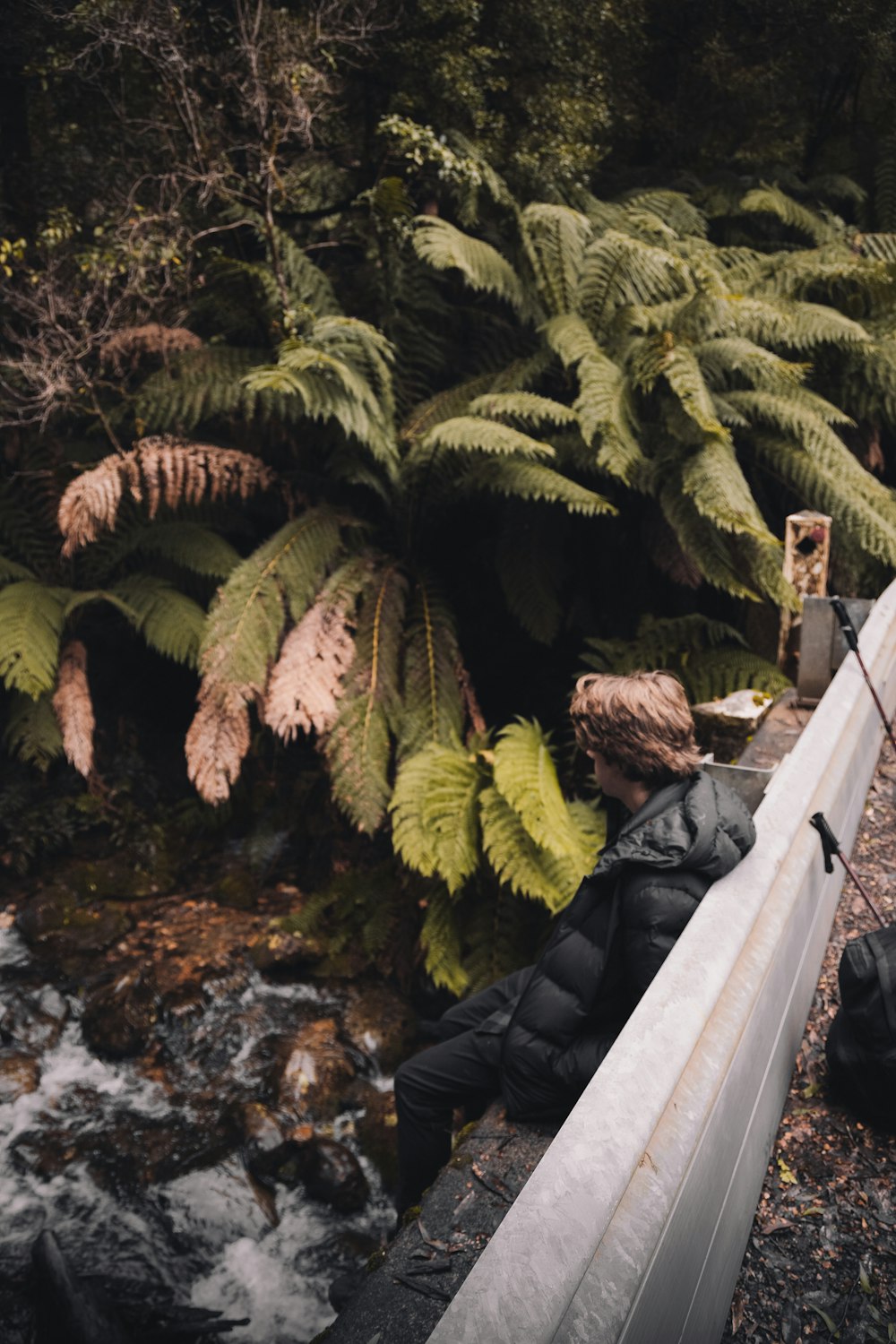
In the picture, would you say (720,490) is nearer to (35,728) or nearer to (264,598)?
(264,598)

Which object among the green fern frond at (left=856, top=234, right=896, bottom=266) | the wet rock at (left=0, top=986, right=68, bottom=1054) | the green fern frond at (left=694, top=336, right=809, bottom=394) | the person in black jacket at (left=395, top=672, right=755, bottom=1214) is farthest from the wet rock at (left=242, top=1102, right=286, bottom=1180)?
the green fern frond at (left=856, top=234, right=896, bottom=266)

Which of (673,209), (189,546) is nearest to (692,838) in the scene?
(189,546)

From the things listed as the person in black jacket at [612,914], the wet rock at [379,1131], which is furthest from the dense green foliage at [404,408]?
the person in black jacket at [612,914]

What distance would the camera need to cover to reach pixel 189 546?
19.1ft

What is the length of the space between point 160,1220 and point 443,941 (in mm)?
1771

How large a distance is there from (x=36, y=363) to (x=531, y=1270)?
17.9 feet

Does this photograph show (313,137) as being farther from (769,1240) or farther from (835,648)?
(769,1240)

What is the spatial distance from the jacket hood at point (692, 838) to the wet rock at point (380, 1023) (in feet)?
10.6

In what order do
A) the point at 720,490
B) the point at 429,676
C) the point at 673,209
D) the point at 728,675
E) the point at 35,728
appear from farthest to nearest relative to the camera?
the point at 673,209
the point at 35,728
the point at 429,676
the point at 728,675
the point at 720,490

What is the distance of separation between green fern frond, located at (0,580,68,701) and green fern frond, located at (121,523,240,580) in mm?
610

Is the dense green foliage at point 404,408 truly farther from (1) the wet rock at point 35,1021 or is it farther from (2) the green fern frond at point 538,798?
(1) the wet rock at point 35,1021

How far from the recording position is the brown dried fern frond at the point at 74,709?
5293 mm

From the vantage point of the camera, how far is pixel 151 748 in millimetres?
6793

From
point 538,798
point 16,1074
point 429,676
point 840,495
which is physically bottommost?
point 16,1074
